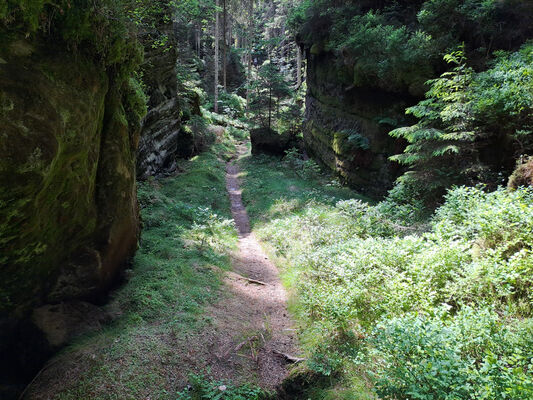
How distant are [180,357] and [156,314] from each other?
125 centimetres

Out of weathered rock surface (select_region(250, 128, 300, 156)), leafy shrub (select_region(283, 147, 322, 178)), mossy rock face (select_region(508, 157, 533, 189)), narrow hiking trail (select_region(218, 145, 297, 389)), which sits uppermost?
mossy rock face (select_region(508, 157, 533, 189))

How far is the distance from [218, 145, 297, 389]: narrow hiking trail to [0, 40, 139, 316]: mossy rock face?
2929 mm

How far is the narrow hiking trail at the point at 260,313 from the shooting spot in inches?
222

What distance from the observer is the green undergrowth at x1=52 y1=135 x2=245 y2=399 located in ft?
15.0

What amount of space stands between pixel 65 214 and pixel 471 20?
13.3 m

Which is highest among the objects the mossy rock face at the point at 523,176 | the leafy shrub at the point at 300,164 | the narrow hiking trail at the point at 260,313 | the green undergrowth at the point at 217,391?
the mossy rock face at the point at 523,176

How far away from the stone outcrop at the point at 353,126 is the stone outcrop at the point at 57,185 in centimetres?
1045

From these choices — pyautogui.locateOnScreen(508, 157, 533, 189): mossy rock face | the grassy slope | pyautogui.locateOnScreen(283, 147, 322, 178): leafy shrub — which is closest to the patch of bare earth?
the grassy slope

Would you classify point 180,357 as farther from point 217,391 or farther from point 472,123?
point 472,123

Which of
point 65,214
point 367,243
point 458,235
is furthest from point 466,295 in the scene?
point 65,214

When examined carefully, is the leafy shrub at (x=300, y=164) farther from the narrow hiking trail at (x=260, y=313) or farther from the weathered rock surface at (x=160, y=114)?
the narrow hiking trail at (x=260, y=313)

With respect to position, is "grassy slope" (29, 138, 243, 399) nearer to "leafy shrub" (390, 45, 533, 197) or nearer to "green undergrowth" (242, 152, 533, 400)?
"green undergrowth" (242, 152, 533, 400)

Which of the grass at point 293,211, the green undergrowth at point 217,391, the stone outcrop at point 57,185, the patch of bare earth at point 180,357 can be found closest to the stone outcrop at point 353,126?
the grass at point 293,211

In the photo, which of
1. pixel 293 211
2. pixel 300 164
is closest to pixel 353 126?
pixel 300 164
